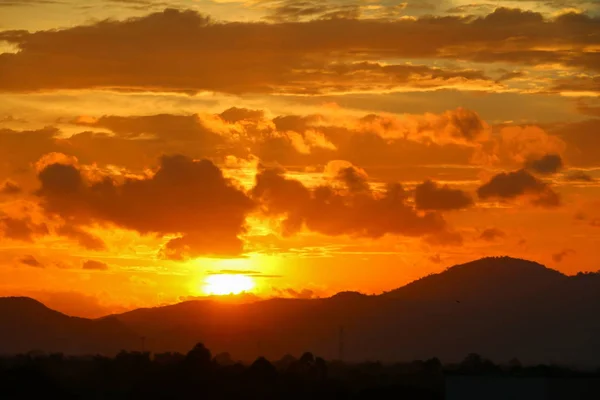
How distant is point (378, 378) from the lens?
167750mm

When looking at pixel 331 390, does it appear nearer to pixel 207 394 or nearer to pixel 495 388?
pixel 207 394

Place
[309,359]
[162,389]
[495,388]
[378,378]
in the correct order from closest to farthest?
[495,388], [162,389], [378,378], [309,359]

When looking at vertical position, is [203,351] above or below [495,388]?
above

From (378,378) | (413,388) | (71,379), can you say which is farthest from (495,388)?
(378,378)

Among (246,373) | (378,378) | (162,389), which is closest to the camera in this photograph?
(162,389)

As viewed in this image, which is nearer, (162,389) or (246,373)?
(162,389)

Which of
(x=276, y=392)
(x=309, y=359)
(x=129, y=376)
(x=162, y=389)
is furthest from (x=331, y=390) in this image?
(x=309, y=359)

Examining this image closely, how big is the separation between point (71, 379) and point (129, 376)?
843 centimetres

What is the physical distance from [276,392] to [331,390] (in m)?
5.68

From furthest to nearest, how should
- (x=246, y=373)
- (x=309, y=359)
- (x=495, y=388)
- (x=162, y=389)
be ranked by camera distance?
(x=309, y=359)
(x=246, y=373)
(x=162, y=389)
(x=495, y=388)

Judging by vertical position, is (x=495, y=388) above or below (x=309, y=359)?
below

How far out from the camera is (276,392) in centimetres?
13025

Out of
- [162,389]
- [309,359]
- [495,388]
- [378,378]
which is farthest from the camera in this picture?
[309,359]

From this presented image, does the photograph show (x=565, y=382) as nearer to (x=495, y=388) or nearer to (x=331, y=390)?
(x=495, y=388)
